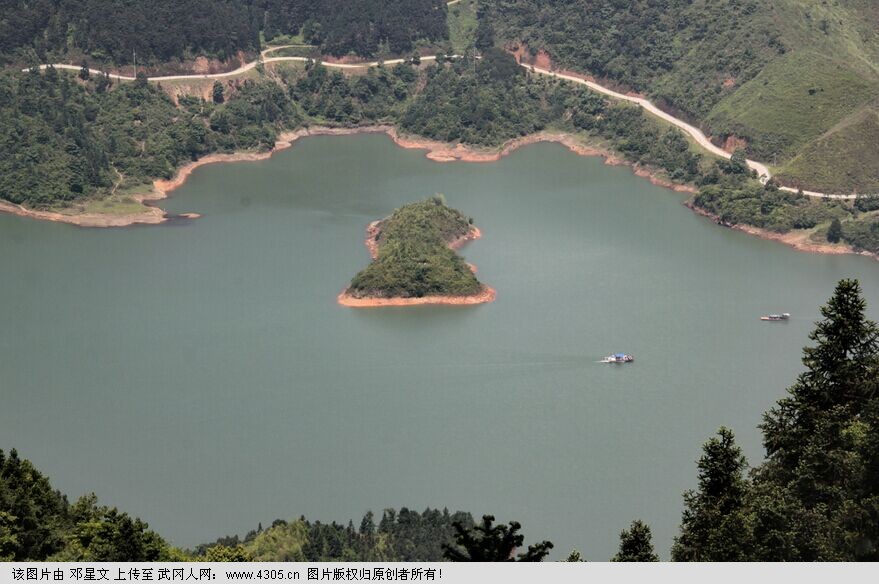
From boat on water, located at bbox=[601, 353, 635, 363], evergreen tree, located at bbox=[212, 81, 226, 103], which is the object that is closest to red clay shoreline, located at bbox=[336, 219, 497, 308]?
boat on water, located at bbox=[601, 353, 635, 363]

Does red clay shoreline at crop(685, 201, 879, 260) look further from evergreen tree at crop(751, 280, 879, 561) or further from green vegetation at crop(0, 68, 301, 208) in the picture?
evergreen tree at crop(751, 280, 879, 561)

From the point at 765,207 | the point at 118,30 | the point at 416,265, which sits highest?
the point at 118,30

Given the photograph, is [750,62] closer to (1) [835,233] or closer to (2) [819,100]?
(2) [819,100]

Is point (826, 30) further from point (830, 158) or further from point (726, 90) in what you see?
point (830, 158)

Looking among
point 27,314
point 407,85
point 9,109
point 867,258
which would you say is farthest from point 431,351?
point 407,85

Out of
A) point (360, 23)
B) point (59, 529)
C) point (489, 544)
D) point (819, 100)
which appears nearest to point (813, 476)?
point (489, 544)
